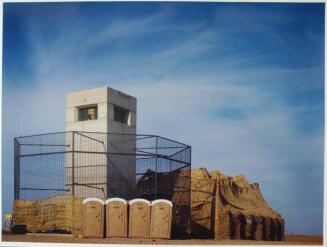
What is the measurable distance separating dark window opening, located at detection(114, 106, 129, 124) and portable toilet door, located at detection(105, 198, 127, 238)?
321 centimetres

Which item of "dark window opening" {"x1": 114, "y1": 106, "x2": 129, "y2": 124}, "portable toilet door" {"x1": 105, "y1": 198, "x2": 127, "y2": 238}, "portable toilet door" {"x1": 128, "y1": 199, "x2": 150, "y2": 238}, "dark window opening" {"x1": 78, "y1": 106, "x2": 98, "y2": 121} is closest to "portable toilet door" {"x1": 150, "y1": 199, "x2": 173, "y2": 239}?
"portable toilet door" {"x1": 128, "y1": 199, "x2": 150, "y2": 238}

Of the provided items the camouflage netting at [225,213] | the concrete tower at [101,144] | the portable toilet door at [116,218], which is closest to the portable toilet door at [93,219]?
the portable toilet door at [116,218]

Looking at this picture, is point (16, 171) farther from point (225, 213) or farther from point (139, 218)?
point (225, 213)

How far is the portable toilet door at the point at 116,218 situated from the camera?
53.4ft

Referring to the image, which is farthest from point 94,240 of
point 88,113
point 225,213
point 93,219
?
point 225,213

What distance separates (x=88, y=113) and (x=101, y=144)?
4.05 ft

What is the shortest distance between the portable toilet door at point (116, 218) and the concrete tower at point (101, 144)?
1170mm

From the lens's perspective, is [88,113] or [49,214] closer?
[49,214]

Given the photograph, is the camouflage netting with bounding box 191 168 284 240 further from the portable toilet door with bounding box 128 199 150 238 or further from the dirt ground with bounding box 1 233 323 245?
the portable toilet door with bounding box 128 199 150 238

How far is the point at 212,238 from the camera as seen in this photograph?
18.4 metres

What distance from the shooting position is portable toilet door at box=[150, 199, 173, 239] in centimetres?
1623

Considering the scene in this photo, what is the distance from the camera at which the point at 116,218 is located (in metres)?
16.3

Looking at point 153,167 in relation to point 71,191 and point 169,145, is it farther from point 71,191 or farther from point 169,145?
point 71,191

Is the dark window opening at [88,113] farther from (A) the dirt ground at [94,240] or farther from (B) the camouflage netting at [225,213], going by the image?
(B) the camouflage netting at [225,213]
